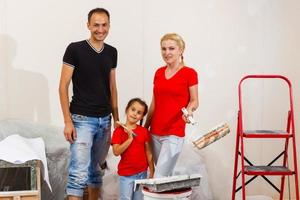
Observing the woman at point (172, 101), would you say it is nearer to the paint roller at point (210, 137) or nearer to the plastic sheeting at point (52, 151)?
the paint roller at point (210, 137)

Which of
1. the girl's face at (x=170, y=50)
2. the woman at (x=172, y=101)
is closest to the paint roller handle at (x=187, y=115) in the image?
the woman at (x=172, y=101)

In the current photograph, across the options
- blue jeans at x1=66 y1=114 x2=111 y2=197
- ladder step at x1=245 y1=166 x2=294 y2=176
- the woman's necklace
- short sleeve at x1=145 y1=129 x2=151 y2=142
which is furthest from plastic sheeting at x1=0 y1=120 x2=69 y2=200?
ladder step at x1=245 y1=166 x2=294 y2=176

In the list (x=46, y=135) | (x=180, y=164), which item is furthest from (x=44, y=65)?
(x=180, y=164)

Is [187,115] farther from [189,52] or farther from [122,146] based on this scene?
[189,52]

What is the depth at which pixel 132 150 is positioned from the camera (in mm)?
3227

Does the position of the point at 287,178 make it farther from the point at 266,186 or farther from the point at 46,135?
the point at 46,135

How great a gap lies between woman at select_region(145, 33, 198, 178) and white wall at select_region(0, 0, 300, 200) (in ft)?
3.23

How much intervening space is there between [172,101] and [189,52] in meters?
1.16

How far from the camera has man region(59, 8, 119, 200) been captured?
125 inches

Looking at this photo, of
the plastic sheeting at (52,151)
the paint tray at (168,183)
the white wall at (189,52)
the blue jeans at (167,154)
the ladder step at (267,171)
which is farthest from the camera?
the white wall at (189,52)

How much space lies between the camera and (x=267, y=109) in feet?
14.0

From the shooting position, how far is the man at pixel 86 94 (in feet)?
10.4

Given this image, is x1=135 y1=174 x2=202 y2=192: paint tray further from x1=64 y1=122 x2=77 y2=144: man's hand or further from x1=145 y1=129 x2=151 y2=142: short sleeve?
x1=64 y1=122 x2=77 y2=144: man's hand

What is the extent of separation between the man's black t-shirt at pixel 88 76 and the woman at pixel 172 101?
1.16 feet
